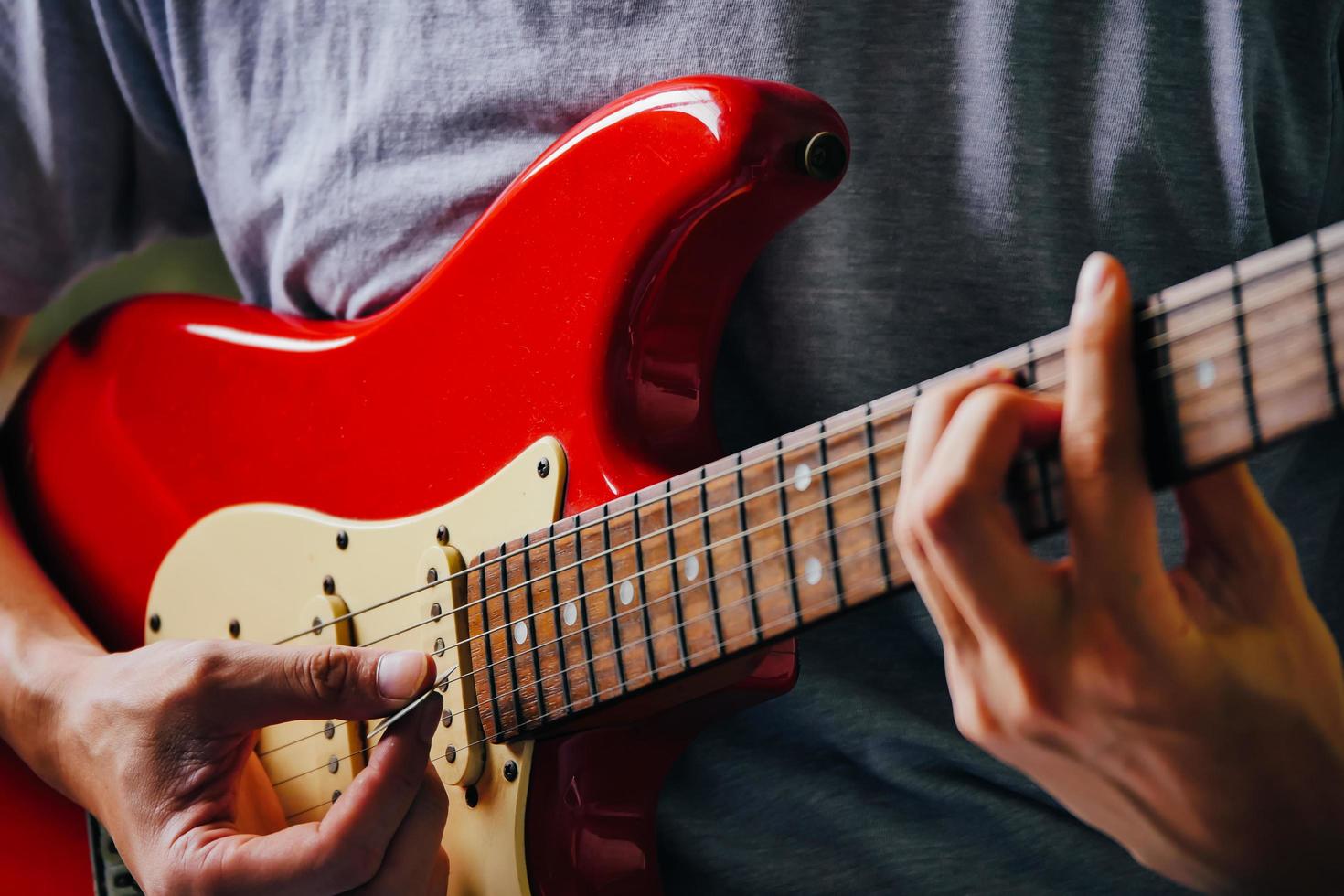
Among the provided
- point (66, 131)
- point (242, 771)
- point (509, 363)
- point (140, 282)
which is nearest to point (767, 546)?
point (509, 363)

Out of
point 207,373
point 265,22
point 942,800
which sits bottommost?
point 942,800

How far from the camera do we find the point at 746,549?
17.7 inches

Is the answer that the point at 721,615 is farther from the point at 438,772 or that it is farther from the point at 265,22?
the point at 265,22

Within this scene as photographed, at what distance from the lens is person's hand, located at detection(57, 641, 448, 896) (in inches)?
20.8

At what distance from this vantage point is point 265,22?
0.80 metres

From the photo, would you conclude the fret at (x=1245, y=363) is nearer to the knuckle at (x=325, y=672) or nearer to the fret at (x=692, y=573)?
the fret at (x=692, y=573)

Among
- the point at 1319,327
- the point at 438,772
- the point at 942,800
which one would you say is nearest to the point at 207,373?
the point at 438,772

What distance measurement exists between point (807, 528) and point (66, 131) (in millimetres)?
770

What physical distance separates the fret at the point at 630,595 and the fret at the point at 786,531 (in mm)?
80

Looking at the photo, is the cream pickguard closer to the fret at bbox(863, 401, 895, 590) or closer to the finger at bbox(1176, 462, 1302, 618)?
the fret at bbox(863, 401, 895, 590)

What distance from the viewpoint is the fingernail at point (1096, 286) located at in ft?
1.16

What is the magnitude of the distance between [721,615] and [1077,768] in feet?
0.51

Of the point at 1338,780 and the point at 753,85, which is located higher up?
the point at 753,85

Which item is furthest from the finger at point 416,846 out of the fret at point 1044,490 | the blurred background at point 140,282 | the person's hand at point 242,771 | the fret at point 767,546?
the blurred background at point 140,282
